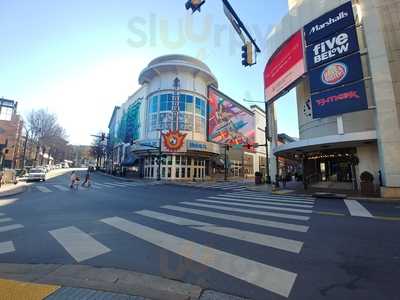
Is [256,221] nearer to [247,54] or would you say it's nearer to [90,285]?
[90,285]

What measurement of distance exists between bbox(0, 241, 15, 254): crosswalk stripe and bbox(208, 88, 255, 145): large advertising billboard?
42.1m

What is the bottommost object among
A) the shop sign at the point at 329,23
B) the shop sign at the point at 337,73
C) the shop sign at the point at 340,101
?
the shop sign at the point at 340,101

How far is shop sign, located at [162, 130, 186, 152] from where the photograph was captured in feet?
121

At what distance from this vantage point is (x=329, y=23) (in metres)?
19.4

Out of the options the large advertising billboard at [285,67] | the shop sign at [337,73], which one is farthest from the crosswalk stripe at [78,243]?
the large advertising billboard at [285,67]

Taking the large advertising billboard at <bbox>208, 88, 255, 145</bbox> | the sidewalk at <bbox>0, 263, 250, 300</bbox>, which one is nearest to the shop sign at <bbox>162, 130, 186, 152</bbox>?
the large advertising billboard at <bbox>208, 88, 255, 145</bbox>

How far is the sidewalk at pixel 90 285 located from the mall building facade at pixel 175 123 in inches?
1316

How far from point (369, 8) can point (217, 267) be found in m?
22.6

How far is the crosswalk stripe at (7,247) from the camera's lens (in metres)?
4.62

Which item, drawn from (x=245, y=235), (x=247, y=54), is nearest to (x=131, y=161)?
(x=247, y=54)

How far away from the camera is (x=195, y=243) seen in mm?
→ 4992

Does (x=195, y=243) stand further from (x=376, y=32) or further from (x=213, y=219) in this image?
(x=376, y=32)

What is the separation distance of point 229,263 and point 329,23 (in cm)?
2328

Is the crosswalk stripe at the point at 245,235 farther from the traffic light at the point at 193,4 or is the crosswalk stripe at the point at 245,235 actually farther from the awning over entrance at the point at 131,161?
the awning over entrance at the point at 131,161
